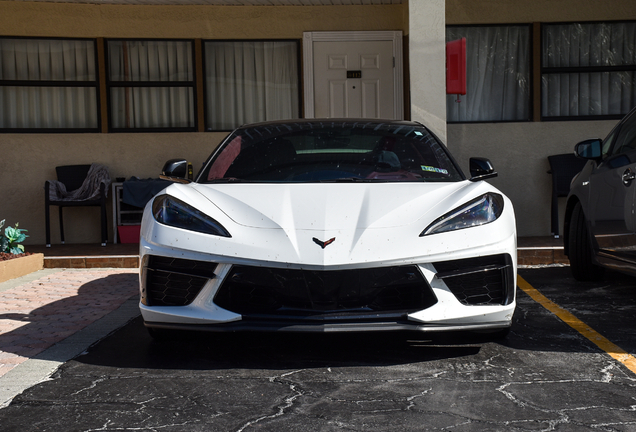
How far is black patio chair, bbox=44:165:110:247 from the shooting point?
A: 9617 mm

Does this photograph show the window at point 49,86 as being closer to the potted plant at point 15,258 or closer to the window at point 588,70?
the potted plant at point 15,258

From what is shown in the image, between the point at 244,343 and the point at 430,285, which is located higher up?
the point at 430,285

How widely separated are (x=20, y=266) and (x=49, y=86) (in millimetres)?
3904

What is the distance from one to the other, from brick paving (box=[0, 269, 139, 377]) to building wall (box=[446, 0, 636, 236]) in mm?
5207

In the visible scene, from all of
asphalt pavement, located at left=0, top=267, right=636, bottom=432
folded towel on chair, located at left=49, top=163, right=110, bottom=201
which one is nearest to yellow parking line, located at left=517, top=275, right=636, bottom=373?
asphalt pavement, located at left=0, top=267, right=636, bottom=432

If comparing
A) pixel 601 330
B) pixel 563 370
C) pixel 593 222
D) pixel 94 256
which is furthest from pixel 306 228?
pixel 94 256

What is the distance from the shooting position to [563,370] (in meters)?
3.60

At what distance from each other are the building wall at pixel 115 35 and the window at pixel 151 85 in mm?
191

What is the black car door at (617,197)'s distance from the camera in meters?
4.85

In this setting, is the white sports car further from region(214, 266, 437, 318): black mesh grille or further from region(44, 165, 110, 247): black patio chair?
region(44, 165, 110, 247): black patio chair

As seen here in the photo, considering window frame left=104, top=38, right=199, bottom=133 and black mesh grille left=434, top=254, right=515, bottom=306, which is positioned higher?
window frame left=104, top=38, right=199, bottom=133

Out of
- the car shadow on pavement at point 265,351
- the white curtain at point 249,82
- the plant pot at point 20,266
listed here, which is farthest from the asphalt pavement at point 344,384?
the white curtain at point 249,82

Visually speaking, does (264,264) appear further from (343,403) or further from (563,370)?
(563,370)

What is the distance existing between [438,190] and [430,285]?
707 mm
